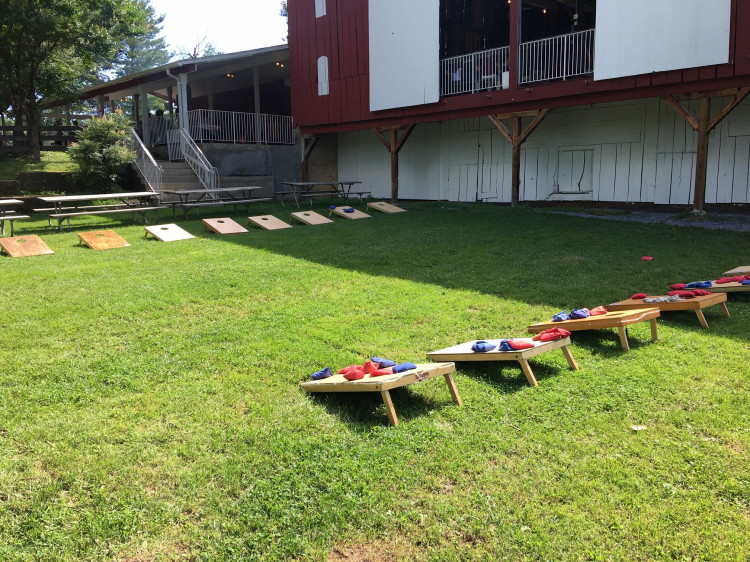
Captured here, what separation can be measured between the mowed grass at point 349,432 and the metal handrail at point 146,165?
401 inches

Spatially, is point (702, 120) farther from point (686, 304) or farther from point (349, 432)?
point (349, 432)

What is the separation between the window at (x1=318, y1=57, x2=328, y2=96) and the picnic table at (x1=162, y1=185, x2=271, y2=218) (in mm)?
4766

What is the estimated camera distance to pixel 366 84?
62.2 feet

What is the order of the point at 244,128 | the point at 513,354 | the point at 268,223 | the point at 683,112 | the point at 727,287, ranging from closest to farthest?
the point at 513,354
the point at 727,287
the point at 683,112
the point at 268,223
the point at 244,128

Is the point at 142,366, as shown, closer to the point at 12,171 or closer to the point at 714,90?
the point at 714,90

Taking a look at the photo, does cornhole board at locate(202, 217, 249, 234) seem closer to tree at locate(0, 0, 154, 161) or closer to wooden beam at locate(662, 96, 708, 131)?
wooden beam at locate(662, 96, 708, 131)

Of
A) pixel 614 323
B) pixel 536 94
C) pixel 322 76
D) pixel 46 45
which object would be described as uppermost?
pixel 46 45

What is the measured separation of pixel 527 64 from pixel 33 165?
16393mm

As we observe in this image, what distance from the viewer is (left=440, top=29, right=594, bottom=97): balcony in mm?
14023

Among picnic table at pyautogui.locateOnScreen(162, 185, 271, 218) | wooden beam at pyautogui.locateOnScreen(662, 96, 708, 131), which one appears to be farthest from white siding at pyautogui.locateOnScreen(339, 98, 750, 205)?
picnic table at pyautogui.locateOnScreen(162, 185, 271, 218)

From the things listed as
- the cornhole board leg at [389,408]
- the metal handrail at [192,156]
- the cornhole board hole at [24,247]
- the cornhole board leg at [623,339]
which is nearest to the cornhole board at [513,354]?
the cornhole board leg at [623,339]

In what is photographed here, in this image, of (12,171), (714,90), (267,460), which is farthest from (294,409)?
(12,171)

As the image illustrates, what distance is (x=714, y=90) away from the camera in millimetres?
11812

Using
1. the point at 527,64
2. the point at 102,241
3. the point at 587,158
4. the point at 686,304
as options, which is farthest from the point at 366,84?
the point at 686,304
